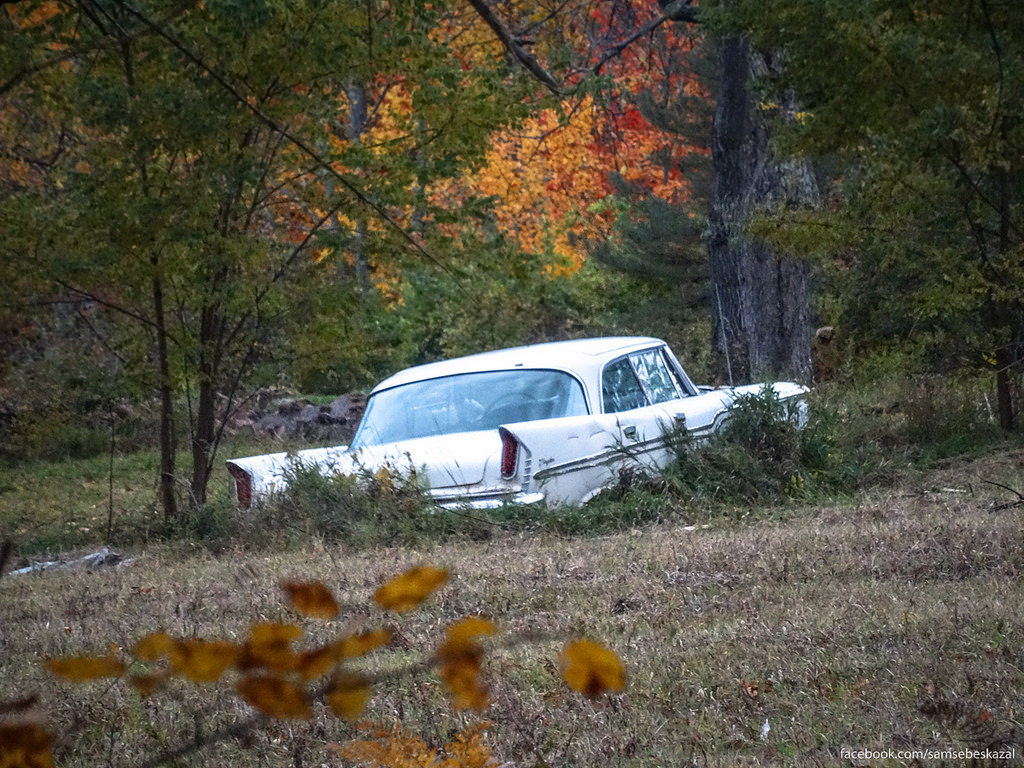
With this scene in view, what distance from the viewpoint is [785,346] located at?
52.1 feet

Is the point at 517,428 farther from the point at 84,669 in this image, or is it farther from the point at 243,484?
the point at 84,669

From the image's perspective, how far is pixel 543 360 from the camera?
344 inches

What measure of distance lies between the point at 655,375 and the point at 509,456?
6.78 ft

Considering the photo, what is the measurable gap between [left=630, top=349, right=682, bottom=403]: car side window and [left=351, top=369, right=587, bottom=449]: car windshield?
950 mm

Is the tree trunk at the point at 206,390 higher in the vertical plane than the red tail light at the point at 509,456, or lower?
higher

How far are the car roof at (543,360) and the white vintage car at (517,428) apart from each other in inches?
0.4

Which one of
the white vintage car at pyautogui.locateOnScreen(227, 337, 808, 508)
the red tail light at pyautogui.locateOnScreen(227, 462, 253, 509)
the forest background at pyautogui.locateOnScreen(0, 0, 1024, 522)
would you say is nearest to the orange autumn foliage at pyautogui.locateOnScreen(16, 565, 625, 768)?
the forest background at pyautogui.locateOnScreen(0, 0, 1024, 522)

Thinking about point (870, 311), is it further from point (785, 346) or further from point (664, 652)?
point (664, 652)

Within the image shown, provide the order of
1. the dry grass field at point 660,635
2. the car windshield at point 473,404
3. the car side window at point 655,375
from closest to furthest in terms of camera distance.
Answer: the dry grass field at point 660,635, the car windshield at point 473,404, the car side window at point 655,375

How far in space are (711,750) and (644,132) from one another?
78.9 ft

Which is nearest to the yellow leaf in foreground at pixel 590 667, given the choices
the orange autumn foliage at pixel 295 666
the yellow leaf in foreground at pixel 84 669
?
the orange autumn foliage at pixel 295 666

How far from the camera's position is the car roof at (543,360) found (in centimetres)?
861

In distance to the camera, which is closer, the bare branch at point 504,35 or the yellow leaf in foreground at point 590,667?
the yellow leaf in foreground at point 590,667

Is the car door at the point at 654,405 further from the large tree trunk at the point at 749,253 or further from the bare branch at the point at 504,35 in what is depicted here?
the large tree trunk at the point at 749,253
